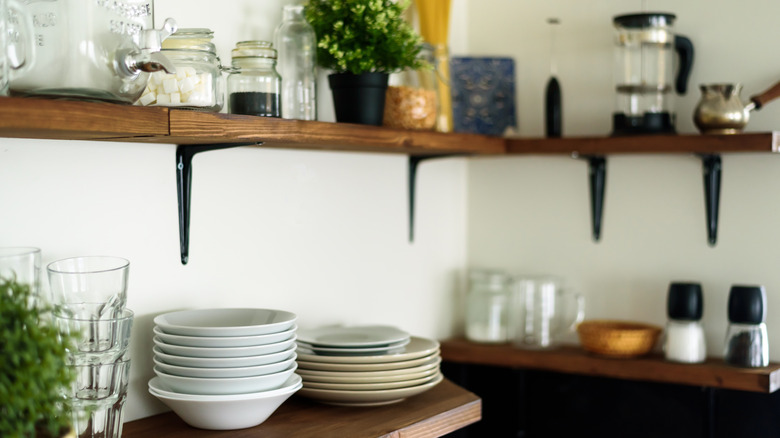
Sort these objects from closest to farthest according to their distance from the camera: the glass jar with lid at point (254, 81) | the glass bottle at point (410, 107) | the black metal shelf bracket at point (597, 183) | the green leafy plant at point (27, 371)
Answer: the green leafy plant at point (27, 371) → the glass jar with lid at point (254, 81) → the glass bottle at point (410, 107) → the black metal shelf bracket at point (597, 183)

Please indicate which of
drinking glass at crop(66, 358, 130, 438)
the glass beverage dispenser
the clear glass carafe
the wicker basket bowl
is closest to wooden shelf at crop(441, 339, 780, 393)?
the wicker basket bowl

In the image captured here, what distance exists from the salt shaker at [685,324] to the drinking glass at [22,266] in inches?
57.3

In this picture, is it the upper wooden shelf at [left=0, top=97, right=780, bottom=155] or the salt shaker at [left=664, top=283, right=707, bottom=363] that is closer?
the upper wooden shelf at [left=0, top=97, right=780, bottom=155]

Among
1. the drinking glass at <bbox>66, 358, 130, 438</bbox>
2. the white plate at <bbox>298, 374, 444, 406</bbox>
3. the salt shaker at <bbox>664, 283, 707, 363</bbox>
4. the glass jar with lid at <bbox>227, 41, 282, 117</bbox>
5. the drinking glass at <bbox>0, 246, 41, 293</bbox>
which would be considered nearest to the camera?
the drinking glass at <bbox>0, 246, 41, 293</bbox>

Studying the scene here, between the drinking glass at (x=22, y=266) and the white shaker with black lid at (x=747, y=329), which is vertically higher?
the drinking glass at (x=22, y=266)

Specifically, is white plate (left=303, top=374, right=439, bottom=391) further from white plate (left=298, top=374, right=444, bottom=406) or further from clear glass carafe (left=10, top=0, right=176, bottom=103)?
clear glass carafe (left=10, top=0, right=176, bottom=103)

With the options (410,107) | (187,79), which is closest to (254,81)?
(187,79)

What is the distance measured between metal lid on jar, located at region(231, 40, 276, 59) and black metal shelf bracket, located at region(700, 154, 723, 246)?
3.77 feet

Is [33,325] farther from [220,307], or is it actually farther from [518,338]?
[518,338]

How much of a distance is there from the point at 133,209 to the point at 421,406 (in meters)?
0.69

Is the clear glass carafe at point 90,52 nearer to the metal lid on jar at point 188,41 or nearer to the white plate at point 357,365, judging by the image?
the metal lid on jar at point 188,41

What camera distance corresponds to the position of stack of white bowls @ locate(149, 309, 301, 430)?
1.44 metres

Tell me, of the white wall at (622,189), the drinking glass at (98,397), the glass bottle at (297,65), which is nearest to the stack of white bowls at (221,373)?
the drinking glass at (98,397)

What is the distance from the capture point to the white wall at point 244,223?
143cm
